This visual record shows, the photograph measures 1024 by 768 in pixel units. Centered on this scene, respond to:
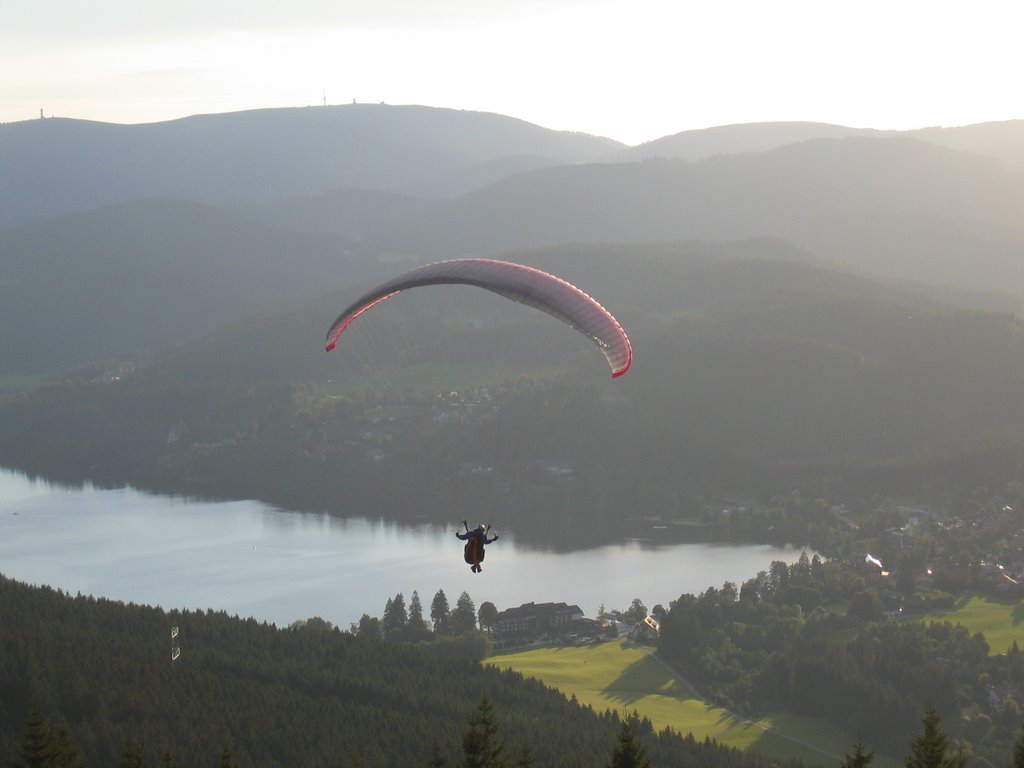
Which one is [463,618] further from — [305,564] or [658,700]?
[305,564]

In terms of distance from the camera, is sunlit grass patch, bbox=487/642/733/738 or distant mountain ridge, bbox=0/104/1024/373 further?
distant mountain ridge, bbox=0/104/1024/373

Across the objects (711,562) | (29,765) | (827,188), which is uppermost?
(827,188)

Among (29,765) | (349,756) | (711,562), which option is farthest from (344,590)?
(29,765)

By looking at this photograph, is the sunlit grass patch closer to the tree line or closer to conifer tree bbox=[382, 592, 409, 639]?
the tree line

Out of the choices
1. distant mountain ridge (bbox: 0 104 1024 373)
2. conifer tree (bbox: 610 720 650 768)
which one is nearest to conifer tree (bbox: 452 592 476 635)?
conifer tree (bbox: 610 720 650 768)

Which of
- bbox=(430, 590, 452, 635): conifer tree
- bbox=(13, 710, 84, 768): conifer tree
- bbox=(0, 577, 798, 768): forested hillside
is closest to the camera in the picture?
bbox=(13, 710, 84, 768): conifer tree

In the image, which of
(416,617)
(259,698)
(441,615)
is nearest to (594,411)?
(441,615)

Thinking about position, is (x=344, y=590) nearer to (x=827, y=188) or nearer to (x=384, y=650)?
(x=384, y=650)
